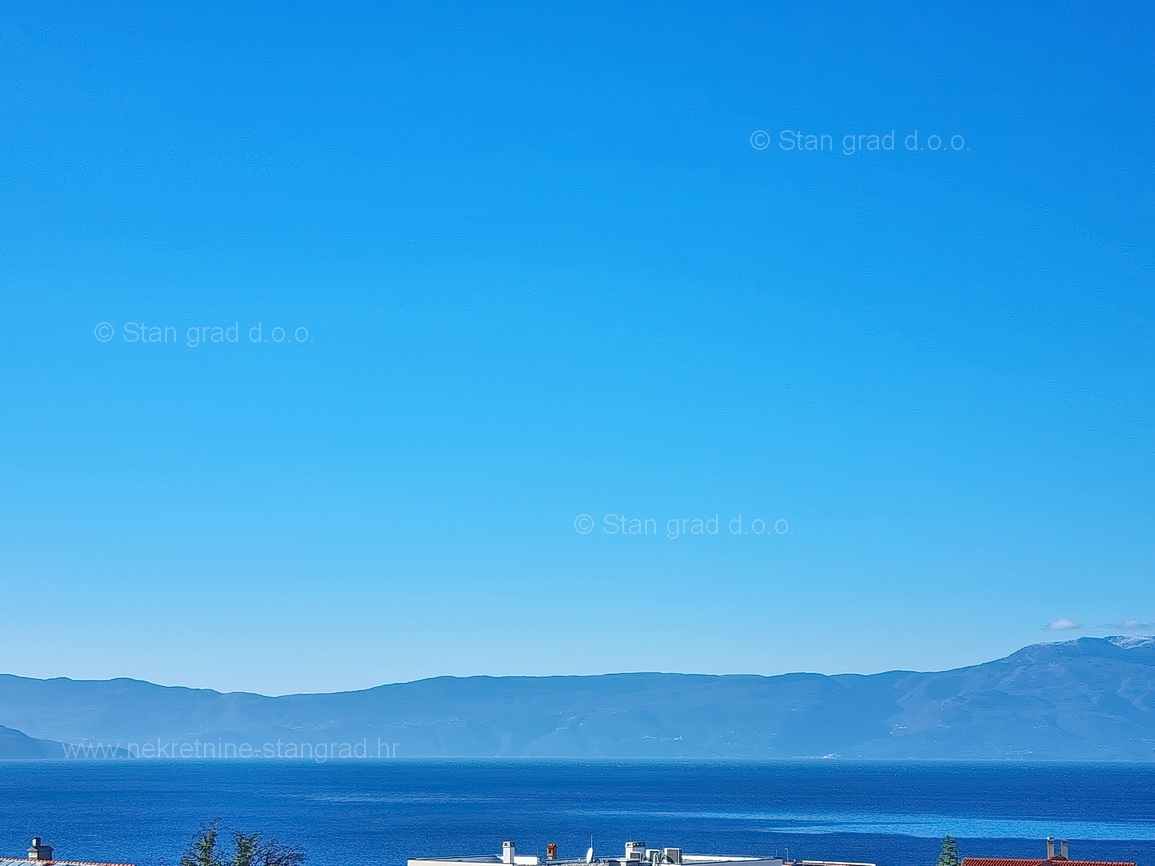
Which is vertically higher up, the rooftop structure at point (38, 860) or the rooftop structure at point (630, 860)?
the rooftop structure at point (630, 860)

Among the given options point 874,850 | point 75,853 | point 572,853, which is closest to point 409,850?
point 572,853

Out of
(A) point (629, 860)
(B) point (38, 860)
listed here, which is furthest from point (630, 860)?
(B) point (38, 860)

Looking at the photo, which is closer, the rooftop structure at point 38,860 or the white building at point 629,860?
the white building at point 629,860

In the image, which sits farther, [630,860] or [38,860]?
[38,860]

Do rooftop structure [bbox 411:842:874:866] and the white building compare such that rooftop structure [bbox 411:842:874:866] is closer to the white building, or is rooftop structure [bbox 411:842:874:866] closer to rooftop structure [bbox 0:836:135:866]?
the white building

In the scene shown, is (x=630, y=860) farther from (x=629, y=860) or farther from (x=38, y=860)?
(x=38, y=860)

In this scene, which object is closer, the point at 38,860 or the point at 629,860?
the point at 629,860

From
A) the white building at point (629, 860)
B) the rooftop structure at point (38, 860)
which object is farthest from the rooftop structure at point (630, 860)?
the rooftop structure at point (38, 860)

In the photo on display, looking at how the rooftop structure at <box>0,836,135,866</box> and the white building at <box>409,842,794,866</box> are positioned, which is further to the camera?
the rooftop structure at <box>0,836,135,866</box>

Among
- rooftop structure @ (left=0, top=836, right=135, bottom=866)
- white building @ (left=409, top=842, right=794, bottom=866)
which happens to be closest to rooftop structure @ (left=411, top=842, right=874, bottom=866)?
white building @ (left=409, top=842, right=794, bottom=866)

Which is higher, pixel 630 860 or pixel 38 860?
pixel 630 860

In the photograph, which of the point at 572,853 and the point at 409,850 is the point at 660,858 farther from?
the point at 409,850

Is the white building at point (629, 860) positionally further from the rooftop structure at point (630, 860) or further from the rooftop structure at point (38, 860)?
the rooftop structure at point (38, 860)

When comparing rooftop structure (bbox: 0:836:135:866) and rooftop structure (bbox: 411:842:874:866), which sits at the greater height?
rooftop structure (bbox: 411:842:874:866)
